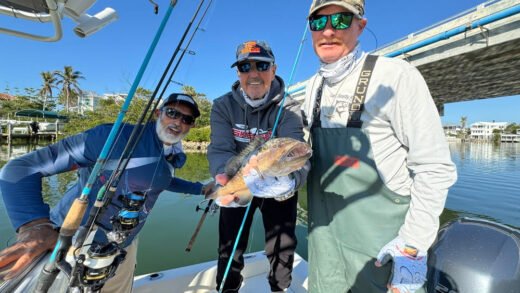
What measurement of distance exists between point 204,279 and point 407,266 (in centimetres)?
297

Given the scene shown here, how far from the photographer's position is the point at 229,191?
215 centimetres

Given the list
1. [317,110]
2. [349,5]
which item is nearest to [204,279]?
[317,110]

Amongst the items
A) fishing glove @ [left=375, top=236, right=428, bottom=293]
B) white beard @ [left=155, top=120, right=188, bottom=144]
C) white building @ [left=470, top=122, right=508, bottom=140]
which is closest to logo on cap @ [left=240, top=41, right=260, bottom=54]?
white beard @ [left=155, top=120, right=188, bottom=144]

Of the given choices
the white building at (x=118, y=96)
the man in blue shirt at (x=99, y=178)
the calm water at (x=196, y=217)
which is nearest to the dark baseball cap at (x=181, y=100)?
the man in blue shirt at (x=99, y=178)

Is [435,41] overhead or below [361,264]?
overhead

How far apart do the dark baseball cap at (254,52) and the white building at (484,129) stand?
139269 millimetres

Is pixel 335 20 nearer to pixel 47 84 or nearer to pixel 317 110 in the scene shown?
pixel 317 110

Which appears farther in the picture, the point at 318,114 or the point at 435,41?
the point at 435,41

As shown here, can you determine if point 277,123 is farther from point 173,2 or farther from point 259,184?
point 173,2

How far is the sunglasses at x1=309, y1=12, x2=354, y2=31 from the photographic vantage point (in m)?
1.84

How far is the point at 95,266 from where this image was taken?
1.67 m

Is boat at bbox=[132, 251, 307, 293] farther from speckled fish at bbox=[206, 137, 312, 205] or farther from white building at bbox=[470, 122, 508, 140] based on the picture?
white building at bbox=[470, 122, 508, 140]

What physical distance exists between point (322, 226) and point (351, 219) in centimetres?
33

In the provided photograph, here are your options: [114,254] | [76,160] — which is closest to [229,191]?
[114,254]
